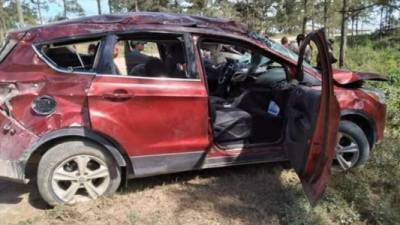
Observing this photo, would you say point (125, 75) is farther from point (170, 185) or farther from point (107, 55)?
point (170, 185)

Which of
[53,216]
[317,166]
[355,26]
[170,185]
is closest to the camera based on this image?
[317,166]

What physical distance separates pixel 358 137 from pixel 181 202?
2.11m

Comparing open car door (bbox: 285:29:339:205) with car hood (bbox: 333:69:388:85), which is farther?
car hood (bbox: 333:69:388:85)

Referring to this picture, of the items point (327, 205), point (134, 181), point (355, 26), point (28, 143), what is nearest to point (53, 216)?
point (28, 143)

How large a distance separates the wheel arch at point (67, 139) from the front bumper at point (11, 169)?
0.20 feet

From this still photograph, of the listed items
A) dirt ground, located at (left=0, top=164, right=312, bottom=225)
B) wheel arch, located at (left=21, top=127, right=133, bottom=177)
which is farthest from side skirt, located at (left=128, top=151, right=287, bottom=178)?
dirt ground, located at (left=0, top=164, right=312, bottom=225)

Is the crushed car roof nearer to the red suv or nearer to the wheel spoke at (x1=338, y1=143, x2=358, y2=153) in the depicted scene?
the red suv

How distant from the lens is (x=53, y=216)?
13.7 feet

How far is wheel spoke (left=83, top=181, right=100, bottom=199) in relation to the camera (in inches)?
171

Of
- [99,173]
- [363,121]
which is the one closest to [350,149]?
[363,121]

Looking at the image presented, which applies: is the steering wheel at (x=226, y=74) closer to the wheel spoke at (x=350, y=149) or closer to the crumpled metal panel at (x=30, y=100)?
the wheel spoke at (x=350, y=149)

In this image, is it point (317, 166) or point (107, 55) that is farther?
point (107, 55)

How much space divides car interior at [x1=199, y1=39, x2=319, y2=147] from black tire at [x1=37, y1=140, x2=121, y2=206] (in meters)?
1.20

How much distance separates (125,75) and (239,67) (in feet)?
7.14
